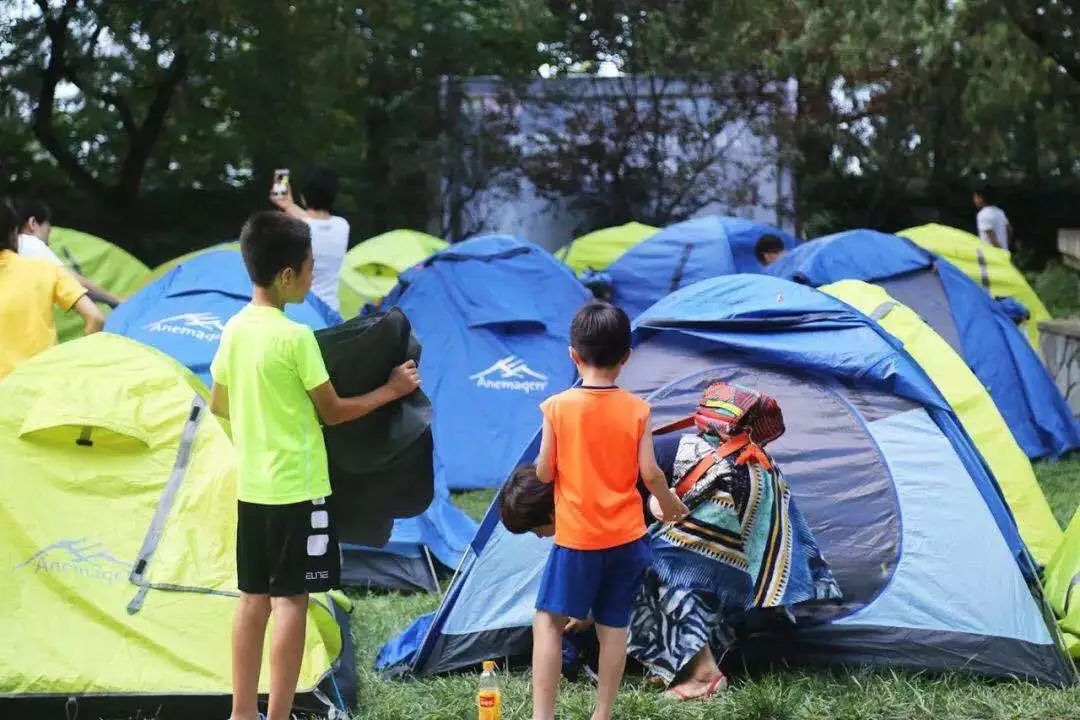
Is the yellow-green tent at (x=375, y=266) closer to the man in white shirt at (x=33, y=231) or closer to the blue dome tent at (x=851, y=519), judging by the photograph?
the man in white shirt at (x=33, y=231)

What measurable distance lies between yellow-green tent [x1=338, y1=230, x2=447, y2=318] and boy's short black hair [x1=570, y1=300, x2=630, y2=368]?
6.24 meters

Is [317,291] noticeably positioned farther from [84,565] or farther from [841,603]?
[841,603]

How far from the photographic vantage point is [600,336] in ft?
11.1

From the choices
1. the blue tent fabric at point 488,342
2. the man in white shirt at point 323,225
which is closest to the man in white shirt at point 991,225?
the blue tent fabric at point 488,342

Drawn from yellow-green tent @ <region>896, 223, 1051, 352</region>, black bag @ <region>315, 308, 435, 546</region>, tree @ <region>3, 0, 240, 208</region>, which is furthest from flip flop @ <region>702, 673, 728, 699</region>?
tree @ <region>3, 0, 240, 208</region>

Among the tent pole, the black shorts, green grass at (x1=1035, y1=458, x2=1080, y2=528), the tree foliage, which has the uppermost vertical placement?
the tree foliage

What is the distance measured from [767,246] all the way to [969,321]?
1909 mm

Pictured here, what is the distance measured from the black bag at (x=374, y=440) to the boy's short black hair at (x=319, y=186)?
2.69 meters

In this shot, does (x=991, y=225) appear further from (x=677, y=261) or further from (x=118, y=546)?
(x=118, y=546)

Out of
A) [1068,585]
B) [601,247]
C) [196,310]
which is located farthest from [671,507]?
[601,247]

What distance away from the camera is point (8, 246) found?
201 inches

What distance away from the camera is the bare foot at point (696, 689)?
12.7 feet

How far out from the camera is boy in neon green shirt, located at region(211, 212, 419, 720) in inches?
127

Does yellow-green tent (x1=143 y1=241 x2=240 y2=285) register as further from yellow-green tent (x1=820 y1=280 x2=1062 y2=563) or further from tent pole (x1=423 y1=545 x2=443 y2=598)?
yellow-green tent (x1=820 y1=280 x2=1062 y2=563)
